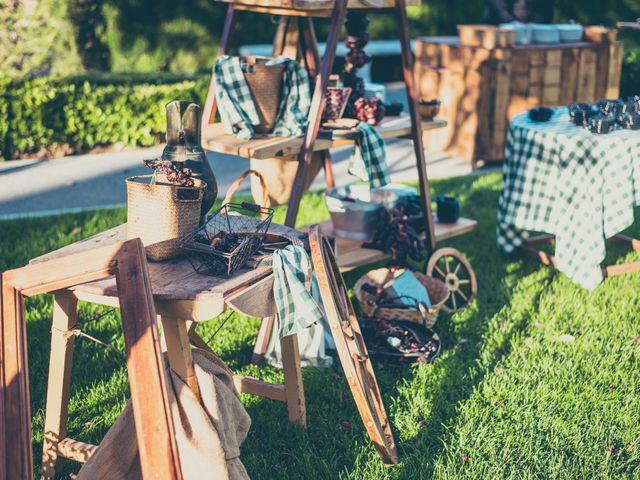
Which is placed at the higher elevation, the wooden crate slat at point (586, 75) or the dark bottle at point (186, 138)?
the dark bottle at point (186, 138)

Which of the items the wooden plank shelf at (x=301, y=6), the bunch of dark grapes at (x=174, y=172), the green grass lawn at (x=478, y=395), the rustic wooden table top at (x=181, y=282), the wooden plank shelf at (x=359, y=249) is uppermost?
the wooden plank shelf at (x=301, y=6)

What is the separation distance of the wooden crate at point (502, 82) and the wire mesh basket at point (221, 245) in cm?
499

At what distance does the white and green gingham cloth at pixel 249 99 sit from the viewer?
152 inches

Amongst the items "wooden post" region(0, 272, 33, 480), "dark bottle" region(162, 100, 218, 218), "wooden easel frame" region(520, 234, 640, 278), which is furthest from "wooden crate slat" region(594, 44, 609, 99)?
"wooden post" region(0, 272, 33, 480)

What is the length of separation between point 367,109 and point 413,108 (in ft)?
0.84

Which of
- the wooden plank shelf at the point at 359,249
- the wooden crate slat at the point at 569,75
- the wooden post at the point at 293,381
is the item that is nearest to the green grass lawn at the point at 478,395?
the wooden post at the point at 293,381

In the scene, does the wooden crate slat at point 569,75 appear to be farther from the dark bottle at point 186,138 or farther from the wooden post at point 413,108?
the dark bottle at point 186,138

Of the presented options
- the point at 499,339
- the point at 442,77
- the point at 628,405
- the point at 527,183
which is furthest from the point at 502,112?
the point at 628,405

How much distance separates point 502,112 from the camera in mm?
7574

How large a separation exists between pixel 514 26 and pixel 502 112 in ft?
3.05

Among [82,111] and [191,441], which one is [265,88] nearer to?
[191,441]

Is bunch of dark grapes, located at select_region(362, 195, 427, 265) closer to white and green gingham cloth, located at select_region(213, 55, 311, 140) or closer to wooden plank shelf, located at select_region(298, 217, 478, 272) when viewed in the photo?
wooden plank shelf, located at select_region(298, 217, 478, 272)

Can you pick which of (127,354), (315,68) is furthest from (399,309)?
(127,354)

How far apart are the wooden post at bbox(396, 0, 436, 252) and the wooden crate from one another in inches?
124
